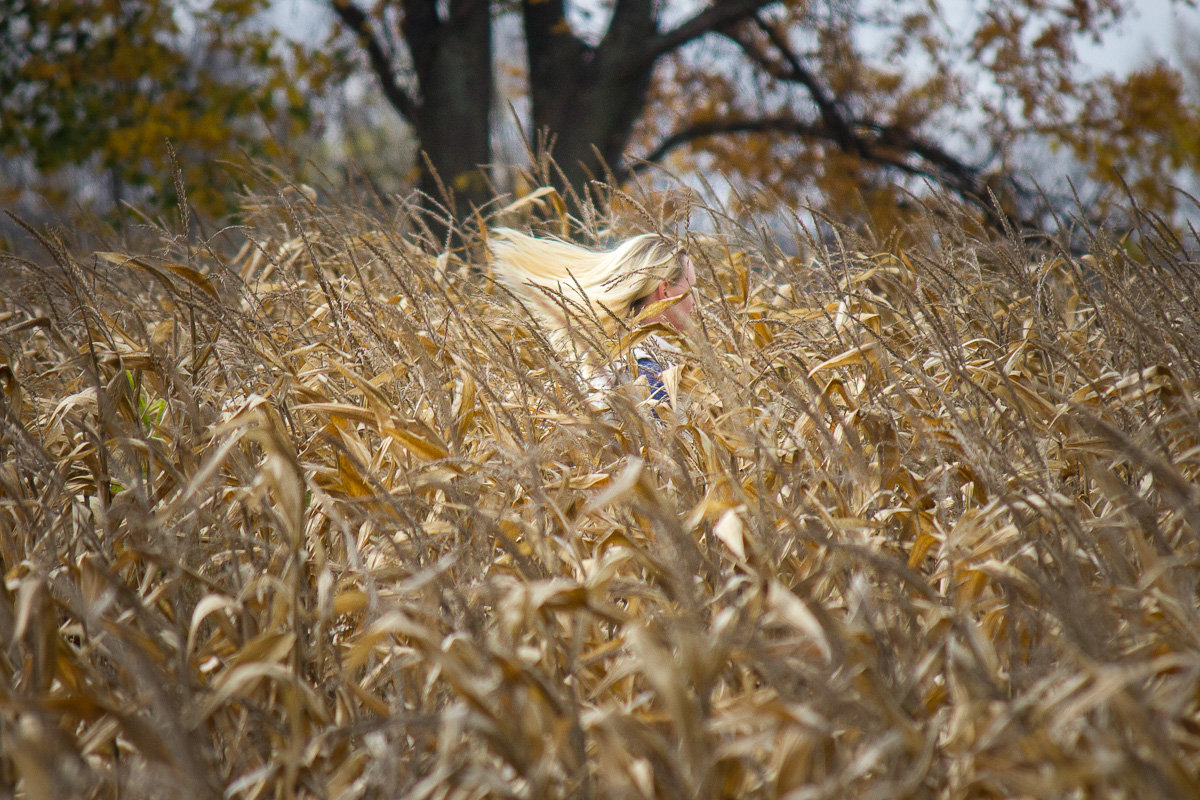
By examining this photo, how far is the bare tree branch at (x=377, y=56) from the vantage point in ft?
23.0

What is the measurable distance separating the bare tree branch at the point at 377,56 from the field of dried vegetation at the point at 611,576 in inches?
236

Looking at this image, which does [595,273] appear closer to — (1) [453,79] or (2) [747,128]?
(1) [453,79]

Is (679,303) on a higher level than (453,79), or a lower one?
lower

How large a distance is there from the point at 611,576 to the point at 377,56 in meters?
7.17

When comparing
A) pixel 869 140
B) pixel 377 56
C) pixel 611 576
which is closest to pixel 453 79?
pixel 377 56

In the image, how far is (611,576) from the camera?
3.38 ft

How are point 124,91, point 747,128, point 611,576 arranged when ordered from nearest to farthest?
point 611,576, point 124,91, point 747,128

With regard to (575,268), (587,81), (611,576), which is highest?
(587,81)

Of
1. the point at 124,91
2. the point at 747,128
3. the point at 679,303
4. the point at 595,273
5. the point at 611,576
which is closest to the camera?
the point at 611,576

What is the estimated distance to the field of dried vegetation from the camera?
82cm

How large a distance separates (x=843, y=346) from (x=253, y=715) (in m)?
1.22

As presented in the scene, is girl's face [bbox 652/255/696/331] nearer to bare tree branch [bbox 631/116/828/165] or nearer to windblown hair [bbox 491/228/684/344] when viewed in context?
windblown hair [bbox 491/228/684/344]

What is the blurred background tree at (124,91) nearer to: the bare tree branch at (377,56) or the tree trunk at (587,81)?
the bare tree branch at (377,56)

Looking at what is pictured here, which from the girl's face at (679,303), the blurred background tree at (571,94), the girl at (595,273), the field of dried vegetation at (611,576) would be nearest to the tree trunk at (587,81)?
the blurred background tree at (571,94)
